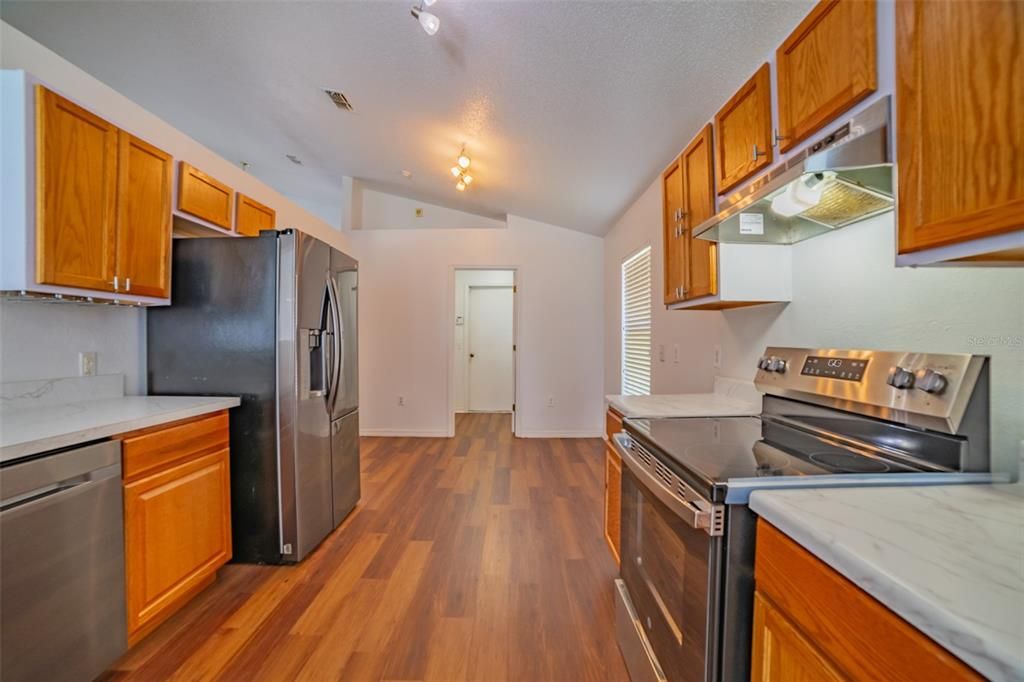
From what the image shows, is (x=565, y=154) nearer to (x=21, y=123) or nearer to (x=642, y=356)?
(x=642, y=356)

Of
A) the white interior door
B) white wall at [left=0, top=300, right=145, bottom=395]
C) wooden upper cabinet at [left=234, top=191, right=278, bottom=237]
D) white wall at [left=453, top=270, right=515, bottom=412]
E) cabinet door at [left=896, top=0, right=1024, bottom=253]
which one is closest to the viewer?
cabinet door at [left=896, top=0, right=1024, bottom=253]

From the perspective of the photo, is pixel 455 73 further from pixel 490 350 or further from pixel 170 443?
pixel 490 350

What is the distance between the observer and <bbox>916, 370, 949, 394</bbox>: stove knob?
89 centimetres

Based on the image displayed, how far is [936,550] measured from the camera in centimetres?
54

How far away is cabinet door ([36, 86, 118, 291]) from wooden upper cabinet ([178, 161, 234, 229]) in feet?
1.49

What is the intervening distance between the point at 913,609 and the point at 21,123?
253 cm

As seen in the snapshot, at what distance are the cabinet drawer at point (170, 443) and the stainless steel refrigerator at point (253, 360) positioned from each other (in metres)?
0.18

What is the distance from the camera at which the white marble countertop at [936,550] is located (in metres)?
0.41

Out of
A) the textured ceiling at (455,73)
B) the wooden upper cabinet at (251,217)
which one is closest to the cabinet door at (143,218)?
the wooden upper cabinet at (251,217)

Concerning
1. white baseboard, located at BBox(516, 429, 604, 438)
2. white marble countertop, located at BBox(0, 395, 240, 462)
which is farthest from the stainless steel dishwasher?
white baseboard, located at BBox(516, 429, 604, 438)

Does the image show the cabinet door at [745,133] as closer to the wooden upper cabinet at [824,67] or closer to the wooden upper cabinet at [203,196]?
the wooden upper cabinet at [824,67]

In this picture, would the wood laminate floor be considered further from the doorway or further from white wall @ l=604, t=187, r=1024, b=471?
the doorway

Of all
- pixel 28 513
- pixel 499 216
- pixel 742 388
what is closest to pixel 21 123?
pixel 28 513

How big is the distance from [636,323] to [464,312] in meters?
3.24
